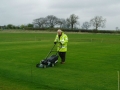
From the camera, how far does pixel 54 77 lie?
9.80 metres

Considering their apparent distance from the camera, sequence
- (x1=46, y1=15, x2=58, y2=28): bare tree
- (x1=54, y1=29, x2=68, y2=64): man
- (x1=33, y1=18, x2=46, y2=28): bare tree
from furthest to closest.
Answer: (x1=33, y1=18, x2=46, y2=28): bare tree → (x1=46, y1=15, x2=58, y2=28): bare tree → (x1=54, y1=29, x2=68, y2=64): man

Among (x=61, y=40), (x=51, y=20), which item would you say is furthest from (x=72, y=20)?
(x=61, y=40)

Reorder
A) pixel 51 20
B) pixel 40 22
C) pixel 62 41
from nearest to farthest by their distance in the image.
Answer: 1. pixel 62 41
2. pixel 51 20
3. pixel 40 22

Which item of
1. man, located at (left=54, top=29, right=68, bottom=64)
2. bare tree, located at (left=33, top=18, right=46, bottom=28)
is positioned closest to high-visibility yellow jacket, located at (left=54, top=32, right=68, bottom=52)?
man, located at (left=54, top=29, right=68, bottom=64)

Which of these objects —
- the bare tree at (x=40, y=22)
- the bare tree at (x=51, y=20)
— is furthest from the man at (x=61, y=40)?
the bare tree at (x=40, y=22)

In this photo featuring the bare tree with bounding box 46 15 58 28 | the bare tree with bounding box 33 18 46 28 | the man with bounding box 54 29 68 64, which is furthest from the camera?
the bare tree with bounding box 33 18 46 28

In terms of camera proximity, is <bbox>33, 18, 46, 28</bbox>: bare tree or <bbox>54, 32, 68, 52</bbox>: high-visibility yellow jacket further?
<bbox>33, 18, 46, 28</bbox>: bare tree

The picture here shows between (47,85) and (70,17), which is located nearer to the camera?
(47,85)

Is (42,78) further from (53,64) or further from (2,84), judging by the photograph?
(53,64)

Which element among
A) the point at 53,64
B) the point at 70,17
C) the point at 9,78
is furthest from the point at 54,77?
the point at 70,17

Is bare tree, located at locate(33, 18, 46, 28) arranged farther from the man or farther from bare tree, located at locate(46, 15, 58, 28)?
the man

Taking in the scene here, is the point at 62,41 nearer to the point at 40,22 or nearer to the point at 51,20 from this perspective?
the point at 51,20

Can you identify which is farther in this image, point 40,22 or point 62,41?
point 40,22

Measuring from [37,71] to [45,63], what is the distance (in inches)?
42.0
